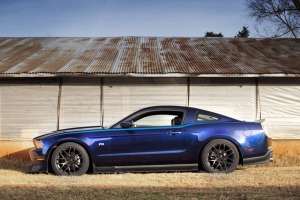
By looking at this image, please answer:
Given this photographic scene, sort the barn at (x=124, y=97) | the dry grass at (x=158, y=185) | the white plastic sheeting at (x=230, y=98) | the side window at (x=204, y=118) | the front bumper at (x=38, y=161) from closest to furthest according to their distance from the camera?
the dry grass at (x=158, y=185) < the front bumper at (x=38, y=161) < the side window at (x=204, y=118) < the barn at (x=124, y=97) < the white plastic sheeting at (x=230, y=98)

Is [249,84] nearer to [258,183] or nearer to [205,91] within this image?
[205,91]

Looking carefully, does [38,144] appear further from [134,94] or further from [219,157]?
[134,94]

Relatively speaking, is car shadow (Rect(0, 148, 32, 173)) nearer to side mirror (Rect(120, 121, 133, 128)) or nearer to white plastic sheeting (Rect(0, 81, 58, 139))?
white plastic sheeting (Rect(0, 81, 58, 139))

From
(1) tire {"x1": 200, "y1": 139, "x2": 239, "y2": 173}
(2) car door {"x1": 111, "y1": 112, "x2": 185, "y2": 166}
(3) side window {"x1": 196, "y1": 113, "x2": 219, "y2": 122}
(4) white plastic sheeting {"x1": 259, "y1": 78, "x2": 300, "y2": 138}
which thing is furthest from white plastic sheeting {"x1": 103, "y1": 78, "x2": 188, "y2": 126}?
(1) tire {"x1": 200, "y1": 139, "x2": 239, "y2": 173}

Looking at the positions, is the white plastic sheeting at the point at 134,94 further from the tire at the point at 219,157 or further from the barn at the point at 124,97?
the tire at the point at 219,157

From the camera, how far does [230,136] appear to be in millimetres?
8422

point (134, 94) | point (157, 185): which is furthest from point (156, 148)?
point (134, 94)

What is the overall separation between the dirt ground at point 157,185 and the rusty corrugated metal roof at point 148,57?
135 inches


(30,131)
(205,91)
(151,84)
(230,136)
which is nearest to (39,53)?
(30,131)

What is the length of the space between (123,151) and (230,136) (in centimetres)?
206

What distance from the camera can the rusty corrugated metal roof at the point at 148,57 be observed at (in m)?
11.3

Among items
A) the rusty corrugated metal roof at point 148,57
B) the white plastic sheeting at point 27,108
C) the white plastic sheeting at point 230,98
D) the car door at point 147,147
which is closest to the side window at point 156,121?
the car door at point 147,147

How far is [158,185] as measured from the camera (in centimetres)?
720

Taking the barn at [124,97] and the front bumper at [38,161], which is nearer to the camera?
the front bumper at [38,161]
